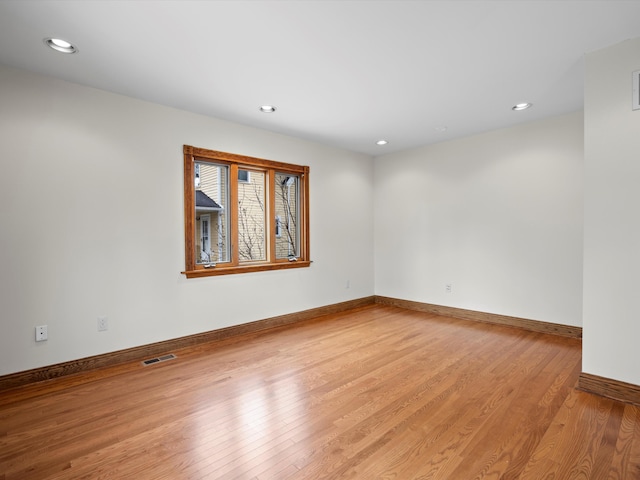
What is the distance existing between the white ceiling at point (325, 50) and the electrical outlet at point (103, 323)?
2082mm

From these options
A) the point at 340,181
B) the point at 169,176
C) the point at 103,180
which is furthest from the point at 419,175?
the point at 103,180

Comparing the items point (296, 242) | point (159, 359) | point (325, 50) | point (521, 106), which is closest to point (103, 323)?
point (159, 359)

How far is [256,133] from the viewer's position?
4.11 m

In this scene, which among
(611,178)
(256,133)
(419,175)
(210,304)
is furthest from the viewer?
(419,175)

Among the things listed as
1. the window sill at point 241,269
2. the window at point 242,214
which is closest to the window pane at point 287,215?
the window at point 242,214

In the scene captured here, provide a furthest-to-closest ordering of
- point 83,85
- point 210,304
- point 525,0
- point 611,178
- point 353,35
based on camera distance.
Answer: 1. point 210,304
2. point 83,85
3. point 611,178
4. point 353,35
5. point 525,0

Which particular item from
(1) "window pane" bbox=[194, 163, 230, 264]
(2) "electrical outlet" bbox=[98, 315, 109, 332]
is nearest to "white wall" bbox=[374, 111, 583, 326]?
(1) "window pane" bbox=[194, 163, 230, 264]

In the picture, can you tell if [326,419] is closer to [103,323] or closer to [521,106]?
[103,323]

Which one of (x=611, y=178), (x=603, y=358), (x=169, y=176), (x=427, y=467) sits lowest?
(x=427, y=467)

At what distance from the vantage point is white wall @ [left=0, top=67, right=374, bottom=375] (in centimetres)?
259

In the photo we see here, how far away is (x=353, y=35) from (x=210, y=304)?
2.97m

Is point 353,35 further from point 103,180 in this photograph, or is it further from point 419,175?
point 419,175

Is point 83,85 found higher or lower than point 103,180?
higher

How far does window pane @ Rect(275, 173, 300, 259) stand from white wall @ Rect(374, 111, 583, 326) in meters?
1.62
